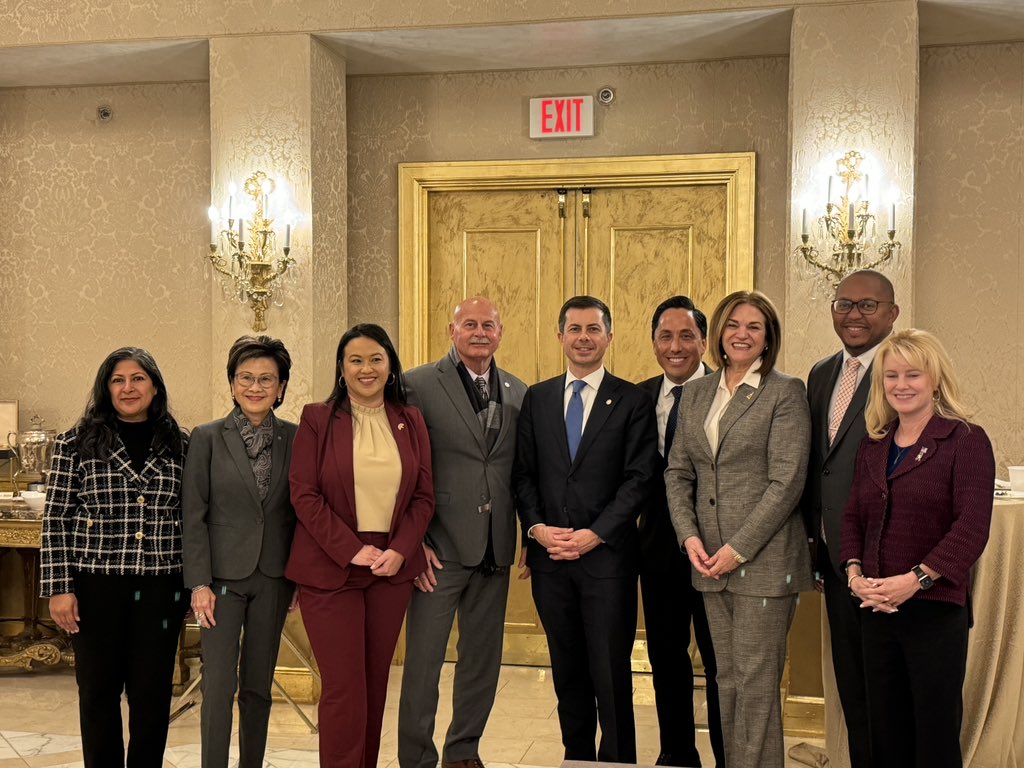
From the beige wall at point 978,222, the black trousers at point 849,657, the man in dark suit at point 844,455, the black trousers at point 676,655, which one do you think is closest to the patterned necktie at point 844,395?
the man in dark suit at point 844,455

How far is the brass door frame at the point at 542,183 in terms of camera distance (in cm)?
503

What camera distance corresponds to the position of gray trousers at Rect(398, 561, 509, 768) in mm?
3475

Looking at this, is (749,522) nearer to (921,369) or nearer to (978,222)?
(921,369)

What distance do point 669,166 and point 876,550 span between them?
8.86 feet

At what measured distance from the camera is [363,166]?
17.4 feet

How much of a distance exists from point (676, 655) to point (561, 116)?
8.95 feet

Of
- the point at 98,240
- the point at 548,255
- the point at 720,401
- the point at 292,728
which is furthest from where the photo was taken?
the point at 98,240

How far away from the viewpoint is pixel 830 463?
310 cm

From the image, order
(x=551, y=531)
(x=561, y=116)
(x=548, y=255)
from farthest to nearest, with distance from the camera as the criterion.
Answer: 1. (x=548, y=255)
2. (x=561, y=116)
3. (x=551, y=531)

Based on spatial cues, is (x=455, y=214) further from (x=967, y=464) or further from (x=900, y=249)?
(x=967, y=464)

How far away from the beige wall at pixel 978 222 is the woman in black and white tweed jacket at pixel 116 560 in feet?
11.2

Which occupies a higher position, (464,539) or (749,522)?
(749,522)

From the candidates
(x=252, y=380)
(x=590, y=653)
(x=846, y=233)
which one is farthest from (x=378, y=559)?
(x=846, y=233)

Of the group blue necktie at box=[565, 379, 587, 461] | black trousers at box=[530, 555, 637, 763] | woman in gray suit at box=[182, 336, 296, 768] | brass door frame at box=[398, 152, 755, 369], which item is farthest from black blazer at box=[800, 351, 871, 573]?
brass door frame at box=[398, 152, 755, 369]
